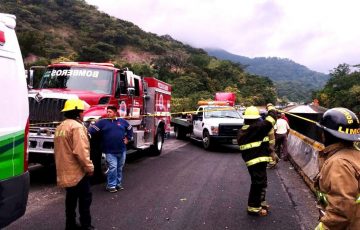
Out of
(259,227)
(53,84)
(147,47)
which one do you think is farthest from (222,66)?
(259,227)

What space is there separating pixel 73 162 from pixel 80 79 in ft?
16.6

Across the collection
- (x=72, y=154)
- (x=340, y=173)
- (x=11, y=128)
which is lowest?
(x=72, y=154)

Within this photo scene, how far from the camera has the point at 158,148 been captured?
45.4 ft

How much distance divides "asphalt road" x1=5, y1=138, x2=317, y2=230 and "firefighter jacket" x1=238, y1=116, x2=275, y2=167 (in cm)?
94

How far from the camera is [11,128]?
3881 mm

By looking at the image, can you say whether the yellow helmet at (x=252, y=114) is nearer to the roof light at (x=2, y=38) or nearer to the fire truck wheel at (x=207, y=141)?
the roof light at (x=2, y=38)

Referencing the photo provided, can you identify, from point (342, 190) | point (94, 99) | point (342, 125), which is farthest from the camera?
point (94, 99)

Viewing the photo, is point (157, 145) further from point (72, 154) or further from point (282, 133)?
point (72, 154)

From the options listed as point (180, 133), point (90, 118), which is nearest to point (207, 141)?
point (180, 133)

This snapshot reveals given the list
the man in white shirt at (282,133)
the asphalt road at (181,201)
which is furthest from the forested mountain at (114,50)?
the asphalt road at (181,201)

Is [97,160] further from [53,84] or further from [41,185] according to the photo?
[53,84]

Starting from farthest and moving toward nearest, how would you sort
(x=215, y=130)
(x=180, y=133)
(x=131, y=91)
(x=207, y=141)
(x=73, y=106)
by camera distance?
(x=180, y=133) < (x=207, y=141) < (x=215, y=130) < (x=131, y=91) < (x=73, y=106)

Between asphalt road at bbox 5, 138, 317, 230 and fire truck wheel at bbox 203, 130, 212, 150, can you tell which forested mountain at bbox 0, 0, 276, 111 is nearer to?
fire truck wheel at bbox 203, 130, 212, 150

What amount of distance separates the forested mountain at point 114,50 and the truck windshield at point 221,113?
54.9 ft
